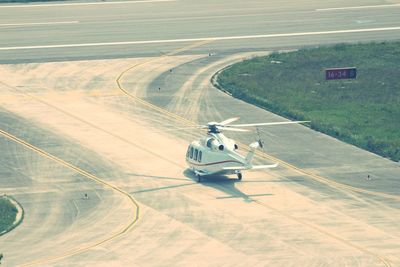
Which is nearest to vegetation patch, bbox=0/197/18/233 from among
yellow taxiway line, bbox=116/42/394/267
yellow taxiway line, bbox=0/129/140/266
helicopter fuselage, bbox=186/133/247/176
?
yellow taxiway line, bbox=0/129/140/266

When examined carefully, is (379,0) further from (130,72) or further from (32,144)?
(32,144)

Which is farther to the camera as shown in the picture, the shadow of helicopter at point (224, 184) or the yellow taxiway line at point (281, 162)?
the yellow taxiway line at point (281, 162)

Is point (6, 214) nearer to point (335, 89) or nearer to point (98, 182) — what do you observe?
point (98, 182)

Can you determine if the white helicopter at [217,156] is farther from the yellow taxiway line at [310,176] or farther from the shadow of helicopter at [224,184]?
the yellow taxiway line at [310,176]

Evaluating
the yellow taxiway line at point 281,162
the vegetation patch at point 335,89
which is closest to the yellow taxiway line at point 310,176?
the yellow taxiway line at point 281,162

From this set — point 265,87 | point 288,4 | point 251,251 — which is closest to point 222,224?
point 251,251

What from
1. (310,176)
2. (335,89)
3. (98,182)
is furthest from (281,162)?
(335,89)

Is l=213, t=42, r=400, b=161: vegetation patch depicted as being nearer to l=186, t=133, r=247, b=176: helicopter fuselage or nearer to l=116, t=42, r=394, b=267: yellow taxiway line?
l=116, t=42, r=394, b=267: yellow taxiway line
